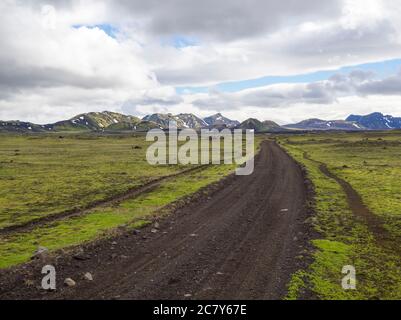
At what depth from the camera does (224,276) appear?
630 inches

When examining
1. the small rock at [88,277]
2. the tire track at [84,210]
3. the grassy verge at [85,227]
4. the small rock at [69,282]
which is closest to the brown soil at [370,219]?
the grassy verge at [85,227]

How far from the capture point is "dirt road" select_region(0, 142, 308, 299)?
14438mm

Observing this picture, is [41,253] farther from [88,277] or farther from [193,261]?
[193,261]

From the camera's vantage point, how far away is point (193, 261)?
58.9ft

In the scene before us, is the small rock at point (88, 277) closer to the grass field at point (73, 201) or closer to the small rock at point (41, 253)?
the small rock at point (41, 253)

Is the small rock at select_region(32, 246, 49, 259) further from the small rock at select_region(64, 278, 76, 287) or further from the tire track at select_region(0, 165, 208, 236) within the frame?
the tire track at select_region(0, 165, 208, 236)

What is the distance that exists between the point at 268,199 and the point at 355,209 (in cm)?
745

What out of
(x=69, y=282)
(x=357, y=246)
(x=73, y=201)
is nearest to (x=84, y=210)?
(x=73, y=201)

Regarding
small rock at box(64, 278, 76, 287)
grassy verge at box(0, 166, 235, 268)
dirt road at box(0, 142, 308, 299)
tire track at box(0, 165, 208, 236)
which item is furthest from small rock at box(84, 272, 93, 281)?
tire track at box(0, 165, 208, 236)

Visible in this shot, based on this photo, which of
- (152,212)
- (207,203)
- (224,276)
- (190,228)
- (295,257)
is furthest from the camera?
Result: (207,203)

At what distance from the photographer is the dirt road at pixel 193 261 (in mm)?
Answer: 14438
